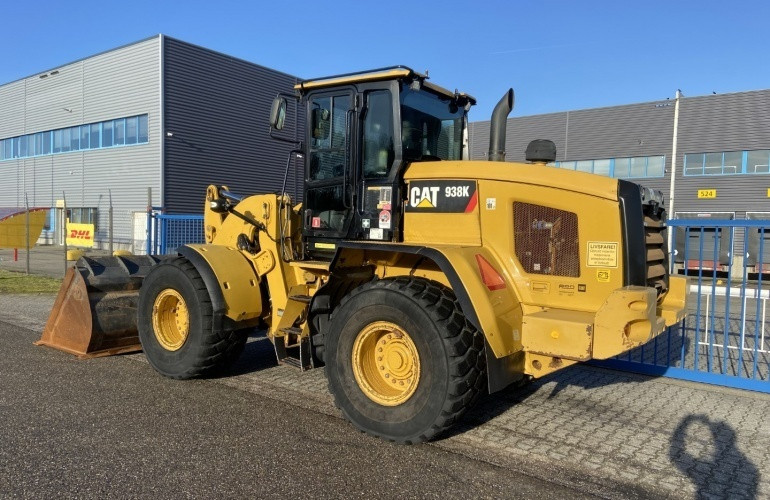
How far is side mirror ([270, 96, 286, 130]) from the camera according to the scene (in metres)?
5.05

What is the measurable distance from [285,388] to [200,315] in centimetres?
107

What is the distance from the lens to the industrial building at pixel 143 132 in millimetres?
24844

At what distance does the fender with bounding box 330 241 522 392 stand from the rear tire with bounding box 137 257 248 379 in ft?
7.81

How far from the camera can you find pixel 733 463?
162 inches

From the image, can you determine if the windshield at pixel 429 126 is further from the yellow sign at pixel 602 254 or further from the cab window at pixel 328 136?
the yellow sign at pixel 602 254

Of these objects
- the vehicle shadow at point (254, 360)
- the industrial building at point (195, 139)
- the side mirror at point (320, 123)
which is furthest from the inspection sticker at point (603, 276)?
the industrial building at point (195, 139)

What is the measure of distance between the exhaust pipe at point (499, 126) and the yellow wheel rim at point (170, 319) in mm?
3361

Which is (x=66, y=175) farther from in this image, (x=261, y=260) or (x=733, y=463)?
(x=733, y=463)

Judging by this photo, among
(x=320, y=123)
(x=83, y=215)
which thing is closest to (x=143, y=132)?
(x=83, y=215)

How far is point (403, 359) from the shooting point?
440cm

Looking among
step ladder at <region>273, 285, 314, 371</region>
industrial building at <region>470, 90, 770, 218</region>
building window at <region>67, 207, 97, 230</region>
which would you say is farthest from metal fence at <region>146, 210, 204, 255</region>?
industrial building at <region>470, 90, 770, 218</region>

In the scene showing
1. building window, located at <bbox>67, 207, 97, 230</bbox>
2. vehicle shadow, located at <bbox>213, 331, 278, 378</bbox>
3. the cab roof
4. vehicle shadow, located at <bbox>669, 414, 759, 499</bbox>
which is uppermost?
the cab roof

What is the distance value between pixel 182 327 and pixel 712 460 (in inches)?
191

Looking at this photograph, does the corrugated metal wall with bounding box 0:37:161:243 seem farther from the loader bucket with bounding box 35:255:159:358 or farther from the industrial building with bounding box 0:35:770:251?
the loader bucket with bounding box 35:255:159:358
